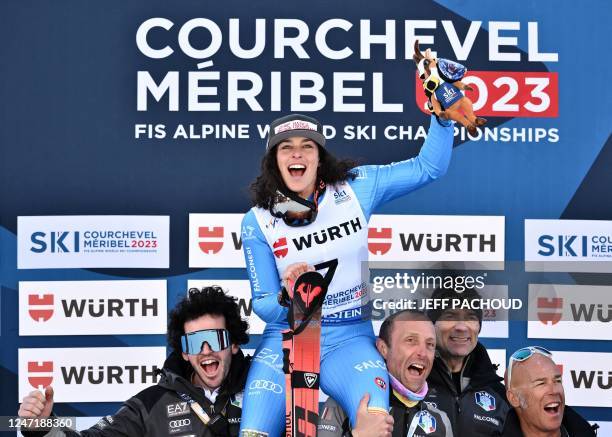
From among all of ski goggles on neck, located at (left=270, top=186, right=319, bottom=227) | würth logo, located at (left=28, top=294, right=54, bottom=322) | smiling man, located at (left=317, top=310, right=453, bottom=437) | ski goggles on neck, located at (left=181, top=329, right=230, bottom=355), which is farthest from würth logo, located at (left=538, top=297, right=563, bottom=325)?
würth logo, located at (left=28, top=294, right=54, bottom=322)

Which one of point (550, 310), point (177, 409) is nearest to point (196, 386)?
point (177, 409)

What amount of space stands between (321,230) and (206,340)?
0.68m

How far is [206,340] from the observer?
419cm

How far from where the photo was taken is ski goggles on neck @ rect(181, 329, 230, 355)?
418 centimetres

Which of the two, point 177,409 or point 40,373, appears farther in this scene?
point 40,373

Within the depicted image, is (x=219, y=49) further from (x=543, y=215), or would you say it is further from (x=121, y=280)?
(x=543, y=215)

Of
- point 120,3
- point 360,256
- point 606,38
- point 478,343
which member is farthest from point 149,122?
point 606,38

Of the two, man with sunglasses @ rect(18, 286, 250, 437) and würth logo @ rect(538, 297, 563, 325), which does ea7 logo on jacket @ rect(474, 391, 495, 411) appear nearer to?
würth logo @ rect(538, 297, 563, 325)

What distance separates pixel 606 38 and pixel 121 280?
2.66 meters

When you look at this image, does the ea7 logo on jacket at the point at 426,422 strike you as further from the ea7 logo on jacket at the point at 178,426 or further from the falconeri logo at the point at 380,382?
the ea7 logo on jacket at the point at 178,426

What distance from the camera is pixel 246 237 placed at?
163 inches

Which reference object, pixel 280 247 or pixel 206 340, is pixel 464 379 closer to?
pixel 280 247

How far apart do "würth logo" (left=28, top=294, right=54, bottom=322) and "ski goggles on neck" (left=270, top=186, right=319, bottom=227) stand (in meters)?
1.38

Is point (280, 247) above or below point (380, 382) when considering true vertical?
above
